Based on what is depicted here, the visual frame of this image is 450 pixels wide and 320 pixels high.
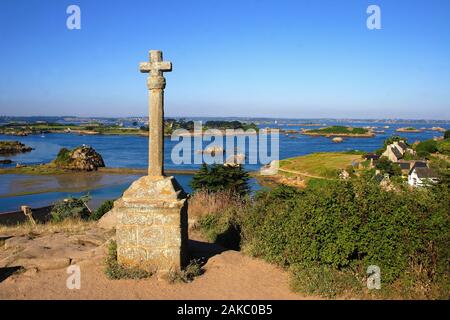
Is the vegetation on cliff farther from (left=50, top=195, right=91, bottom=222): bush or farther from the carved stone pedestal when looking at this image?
(left=50, top=195, right=91, bottom=222): bush

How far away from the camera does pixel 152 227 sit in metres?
6.48

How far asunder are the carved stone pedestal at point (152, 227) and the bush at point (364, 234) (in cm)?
190

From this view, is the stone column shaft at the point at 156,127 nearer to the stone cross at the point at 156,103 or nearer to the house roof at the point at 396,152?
the stone cross at the point at 156,103

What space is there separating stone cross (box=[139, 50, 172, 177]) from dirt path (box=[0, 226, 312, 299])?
1903 millimetres

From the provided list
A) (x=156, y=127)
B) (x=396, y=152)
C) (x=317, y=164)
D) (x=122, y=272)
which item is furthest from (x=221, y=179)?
(x=396, y=152)

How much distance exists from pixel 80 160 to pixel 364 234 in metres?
51.3

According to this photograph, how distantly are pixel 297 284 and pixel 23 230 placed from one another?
26.0 feet

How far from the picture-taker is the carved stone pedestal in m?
6.44

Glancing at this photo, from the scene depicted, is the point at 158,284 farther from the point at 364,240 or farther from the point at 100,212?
the point at 100,212

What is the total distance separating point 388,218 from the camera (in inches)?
244

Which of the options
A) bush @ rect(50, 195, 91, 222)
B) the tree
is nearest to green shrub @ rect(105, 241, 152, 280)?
bush @ rect(50, 195, 91, 222)

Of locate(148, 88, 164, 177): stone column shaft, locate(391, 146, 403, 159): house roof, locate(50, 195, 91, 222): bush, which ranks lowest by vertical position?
locate(50, 195, 91, 222): bush
